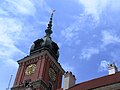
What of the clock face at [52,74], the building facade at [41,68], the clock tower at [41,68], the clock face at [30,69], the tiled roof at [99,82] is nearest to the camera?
the tiled roof at [99,82]

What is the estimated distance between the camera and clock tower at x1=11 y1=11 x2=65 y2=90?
145ft

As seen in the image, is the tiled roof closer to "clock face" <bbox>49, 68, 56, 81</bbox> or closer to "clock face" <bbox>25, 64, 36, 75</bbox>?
"clock face" <bbox>25, 64, 36, 75</bbox>

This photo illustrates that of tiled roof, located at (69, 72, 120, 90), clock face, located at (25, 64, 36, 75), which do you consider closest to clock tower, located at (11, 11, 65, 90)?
clock face, located at (25, 64, 36, 75)

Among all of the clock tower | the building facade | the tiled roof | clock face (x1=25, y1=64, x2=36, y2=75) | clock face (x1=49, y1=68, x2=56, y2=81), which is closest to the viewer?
the tiled roof

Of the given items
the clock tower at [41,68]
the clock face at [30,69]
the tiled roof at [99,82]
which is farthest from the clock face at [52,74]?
the tiled roof at [99,82]

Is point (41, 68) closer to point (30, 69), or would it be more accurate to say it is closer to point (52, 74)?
point (30, 69)

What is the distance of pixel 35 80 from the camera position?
44062mm

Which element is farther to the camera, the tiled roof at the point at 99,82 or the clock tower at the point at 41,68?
the clock tower at the point at 41,68

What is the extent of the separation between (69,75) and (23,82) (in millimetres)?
22091

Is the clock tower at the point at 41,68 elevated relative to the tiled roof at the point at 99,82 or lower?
elevated

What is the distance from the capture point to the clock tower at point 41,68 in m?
44.2

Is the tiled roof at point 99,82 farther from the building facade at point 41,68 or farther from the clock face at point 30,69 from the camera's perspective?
the clock face at point 30,69

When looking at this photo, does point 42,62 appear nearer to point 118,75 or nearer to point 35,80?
point 35,80

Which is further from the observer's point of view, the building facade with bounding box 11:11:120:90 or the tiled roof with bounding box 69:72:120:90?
the building facade with bounding box 11:11:120:90
